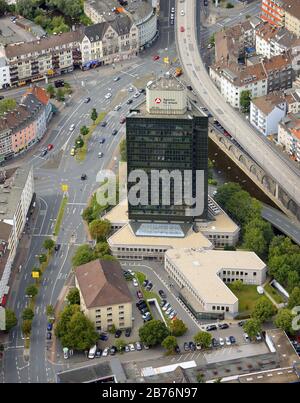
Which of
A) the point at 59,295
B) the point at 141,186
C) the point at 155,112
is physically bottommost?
the point at 59,295

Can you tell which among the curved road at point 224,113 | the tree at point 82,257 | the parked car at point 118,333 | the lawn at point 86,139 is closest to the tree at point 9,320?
the parked car at point 118,333

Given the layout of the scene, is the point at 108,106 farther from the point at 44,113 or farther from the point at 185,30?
the point at 185,30

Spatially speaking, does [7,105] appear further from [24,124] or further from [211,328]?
[211,328]

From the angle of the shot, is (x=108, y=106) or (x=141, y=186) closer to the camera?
(x=141, y=186)

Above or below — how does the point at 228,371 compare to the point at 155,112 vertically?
below

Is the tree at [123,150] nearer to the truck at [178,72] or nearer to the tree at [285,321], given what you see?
the truck at [178,72]

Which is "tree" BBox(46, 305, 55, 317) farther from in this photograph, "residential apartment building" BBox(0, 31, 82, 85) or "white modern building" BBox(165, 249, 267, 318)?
"residential apartment building" BBox(0, 31, 82, 85)

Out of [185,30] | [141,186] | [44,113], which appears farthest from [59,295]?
[185,30]
